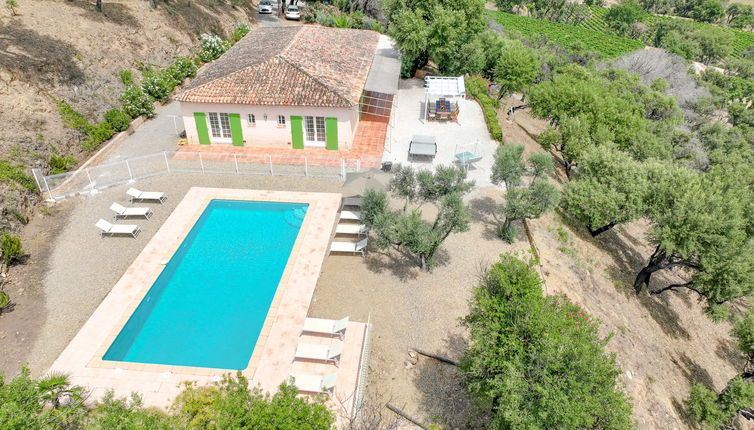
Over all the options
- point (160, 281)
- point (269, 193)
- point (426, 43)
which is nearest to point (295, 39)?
point (426, 43)

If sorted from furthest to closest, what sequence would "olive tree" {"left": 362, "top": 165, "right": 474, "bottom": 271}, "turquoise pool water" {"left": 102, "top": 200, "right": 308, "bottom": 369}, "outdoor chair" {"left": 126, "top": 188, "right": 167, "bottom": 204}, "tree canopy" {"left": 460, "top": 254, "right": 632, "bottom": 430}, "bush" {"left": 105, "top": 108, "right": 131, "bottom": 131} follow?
"bush" {"left": 105, "top": 108, "right": 131, "bottom": 131} → "outdoor chair" {"left": 126, "top": 188, "right": 167, "bottom": 204} → "olive tree" {"left": 362, "top": 165, "right": 474, "bottom": 271} → "turquoise pool water" {"left": 102, "top": 200, "right": 308, "bottom": 369} → "tree canopy" {"left": 460, "top": 254, "right": 632, "bottom": 430}

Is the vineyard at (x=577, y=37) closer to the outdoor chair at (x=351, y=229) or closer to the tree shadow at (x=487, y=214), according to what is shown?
the tree shadow at (x=487, y=214)

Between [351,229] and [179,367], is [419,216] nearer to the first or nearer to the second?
[351,229]

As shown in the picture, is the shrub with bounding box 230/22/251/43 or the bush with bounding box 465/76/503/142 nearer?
the bush with bounding box 465/76/503/142

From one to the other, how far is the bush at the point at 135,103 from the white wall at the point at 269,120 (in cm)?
546

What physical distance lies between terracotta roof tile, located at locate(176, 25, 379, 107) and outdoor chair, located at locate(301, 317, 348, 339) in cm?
1423

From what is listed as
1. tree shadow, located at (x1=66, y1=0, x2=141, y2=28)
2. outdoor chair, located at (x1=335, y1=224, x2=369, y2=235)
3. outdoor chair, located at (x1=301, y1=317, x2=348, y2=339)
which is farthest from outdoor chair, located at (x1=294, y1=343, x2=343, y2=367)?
tree shadow, located at (x1=66, y1=0, x2=141, y2=28)

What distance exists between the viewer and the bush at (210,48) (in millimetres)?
39906

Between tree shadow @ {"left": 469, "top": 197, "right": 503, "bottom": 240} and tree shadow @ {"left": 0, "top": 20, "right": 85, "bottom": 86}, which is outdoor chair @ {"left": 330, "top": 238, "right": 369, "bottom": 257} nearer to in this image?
tree shadow @ {"left": 469, "top": 197, "right": 503, "bottom": 240}

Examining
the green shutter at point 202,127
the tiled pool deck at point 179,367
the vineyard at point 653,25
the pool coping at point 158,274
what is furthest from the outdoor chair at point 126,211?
the vineyard at point 653,25

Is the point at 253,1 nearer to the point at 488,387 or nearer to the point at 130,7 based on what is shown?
the point at 130,7

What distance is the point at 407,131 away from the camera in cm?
3184

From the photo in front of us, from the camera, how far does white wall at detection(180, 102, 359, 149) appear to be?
2691 cm

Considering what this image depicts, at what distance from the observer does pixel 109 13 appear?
118 feet
